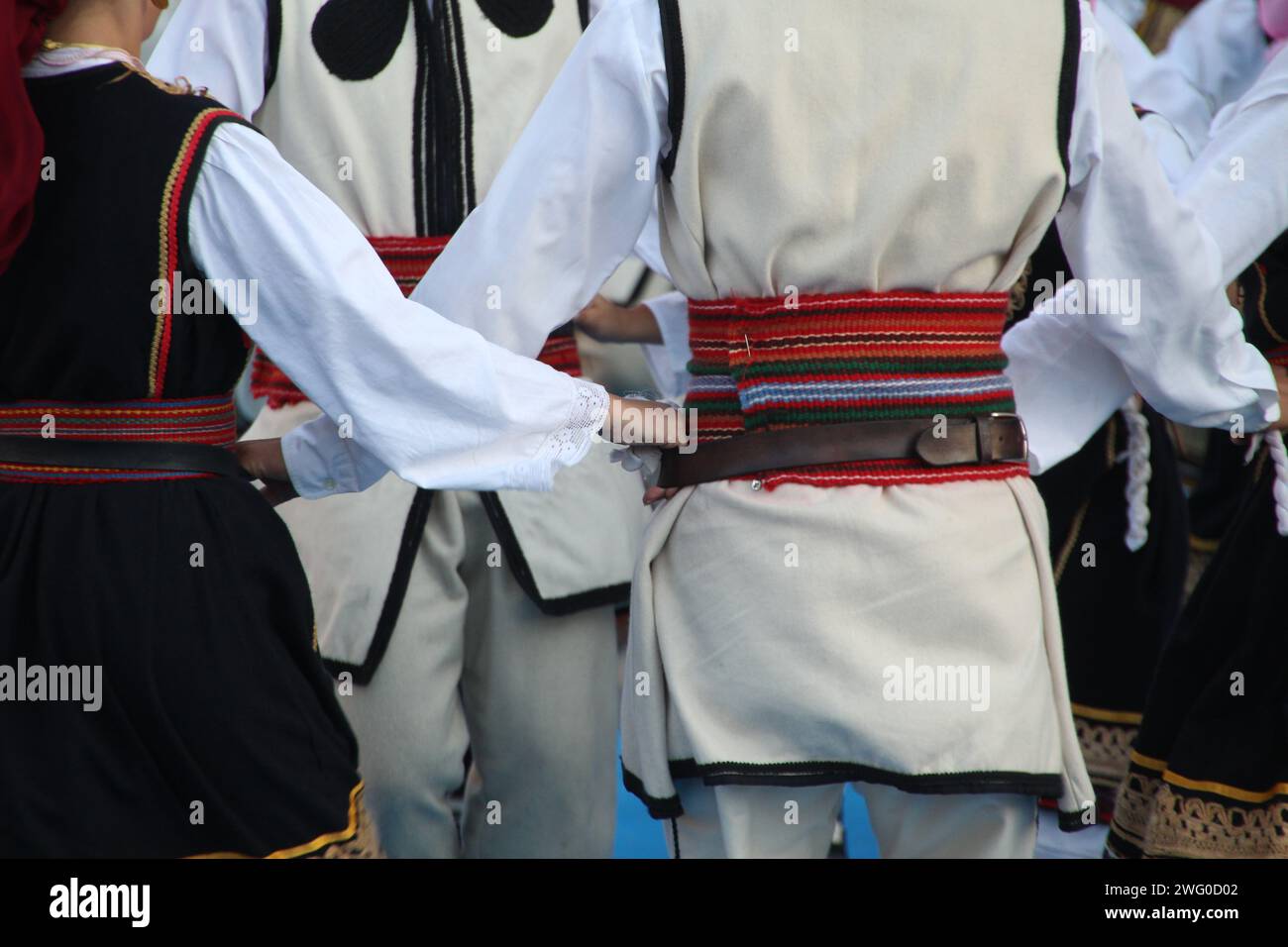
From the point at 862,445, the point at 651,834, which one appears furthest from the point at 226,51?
the point at 651,834

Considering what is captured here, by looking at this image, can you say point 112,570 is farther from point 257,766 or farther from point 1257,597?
point 1257,597

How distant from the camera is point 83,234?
1764mm

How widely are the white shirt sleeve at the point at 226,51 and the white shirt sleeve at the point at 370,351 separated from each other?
2.37 ft

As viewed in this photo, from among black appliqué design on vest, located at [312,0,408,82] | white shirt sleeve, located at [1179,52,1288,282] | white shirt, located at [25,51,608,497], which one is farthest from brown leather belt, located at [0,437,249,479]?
white shirt sleeve, located at [1179,52,1288,282]

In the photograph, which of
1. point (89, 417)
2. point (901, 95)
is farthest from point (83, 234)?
point (901, 95)

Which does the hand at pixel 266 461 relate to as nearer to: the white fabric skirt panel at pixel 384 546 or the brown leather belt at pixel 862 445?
the white fabric skirt panel at pixel 384 546

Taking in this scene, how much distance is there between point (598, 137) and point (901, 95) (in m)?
0.38

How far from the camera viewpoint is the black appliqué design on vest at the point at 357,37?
8.16 feet

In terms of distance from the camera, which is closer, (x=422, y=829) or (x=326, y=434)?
(x=326, y=434)

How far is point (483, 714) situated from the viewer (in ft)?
8.60

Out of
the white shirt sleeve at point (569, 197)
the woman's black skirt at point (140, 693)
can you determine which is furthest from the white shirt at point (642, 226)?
the woman's black skirt at point (140, 693)

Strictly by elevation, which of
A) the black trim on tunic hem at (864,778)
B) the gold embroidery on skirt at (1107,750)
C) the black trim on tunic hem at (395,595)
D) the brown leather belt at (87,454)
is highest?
the brown leather belt at (87,454)

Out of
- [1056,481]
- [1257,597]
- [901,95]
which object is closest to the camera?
[901,95]

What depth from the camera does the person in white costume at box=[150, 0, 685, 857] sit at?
248cm
